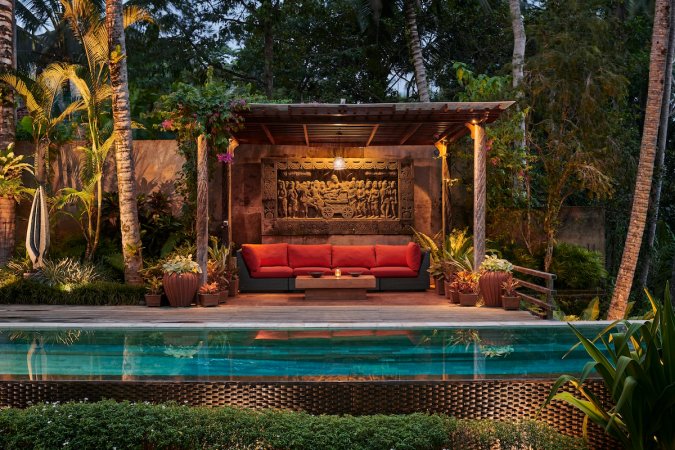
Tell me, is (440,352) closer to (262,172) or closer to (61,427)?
Answer: (61,427)

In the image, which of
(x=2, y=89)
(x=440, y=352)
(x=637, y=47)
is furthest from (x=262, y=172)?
(x=637, y=47)

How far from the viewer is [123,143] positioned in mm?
10820

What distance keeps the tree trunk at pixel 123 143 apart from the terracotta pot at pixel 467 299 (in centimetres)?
485

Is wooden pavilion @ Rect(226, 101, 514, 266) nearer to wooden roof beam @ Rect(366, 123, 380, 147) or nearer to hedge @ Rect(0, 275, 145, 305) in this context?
wooden roof beam @ Rect(366, 123, 380, 147)

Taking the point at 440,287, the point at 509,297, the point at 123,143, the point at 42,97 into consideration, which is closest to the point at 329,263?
the point at 440,287

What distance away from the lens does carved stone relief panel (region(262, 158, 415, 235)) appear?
44.1 feet

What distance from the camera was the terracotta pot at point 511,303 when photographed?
9.83m

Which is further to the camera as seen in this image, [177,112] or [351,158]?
[351,158]

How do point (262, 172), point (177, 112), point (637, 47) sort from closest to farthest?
point (177, 112), point (262, 172), point (637, 47)

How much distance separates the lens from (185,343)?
6.61 m

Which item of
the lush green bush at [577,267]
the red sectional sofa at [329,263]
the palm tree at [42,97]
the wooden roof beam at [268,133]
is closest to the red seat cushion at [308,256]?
the red sectional sofa at [329,263]

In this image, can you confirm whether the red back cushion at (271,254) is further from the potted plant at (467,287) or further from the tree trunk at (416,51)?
the tree trunk at (416,51)

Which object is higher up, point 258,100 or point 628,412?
point 258,100

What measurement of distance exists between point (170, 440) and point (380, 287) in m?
8.03
